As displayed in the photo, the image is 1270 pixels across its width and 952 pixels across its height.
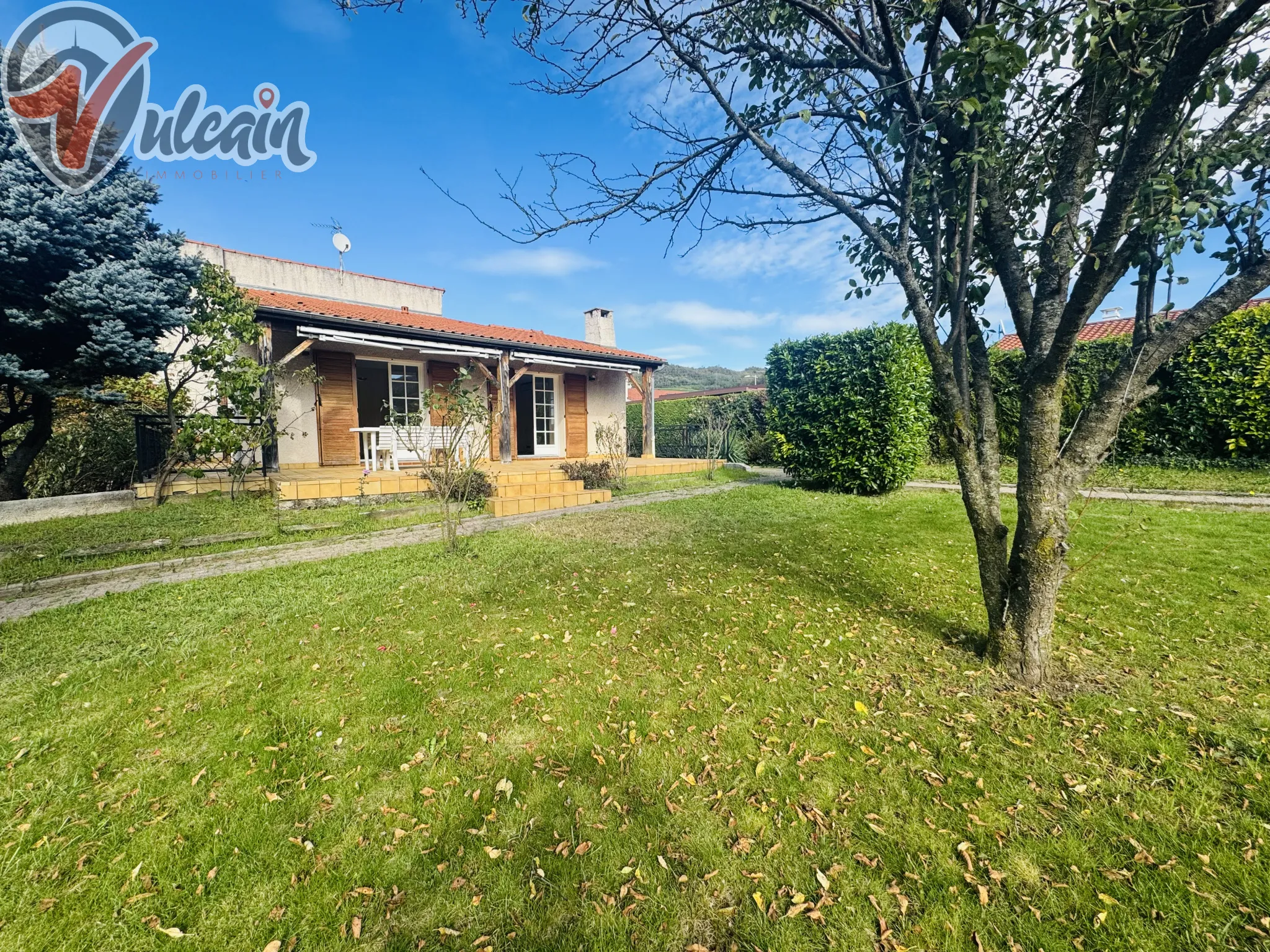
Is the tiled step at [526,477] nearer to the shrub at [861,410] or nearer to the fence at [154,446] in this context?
the fence at [154,446]

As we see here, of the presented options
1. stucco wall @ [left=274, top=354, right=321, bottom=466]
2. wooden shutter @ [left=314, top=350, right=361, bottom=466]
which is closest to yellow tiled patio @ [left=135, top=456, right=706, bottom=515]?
stucco wall @ [left=274, top=354, right=321, bottom=466]

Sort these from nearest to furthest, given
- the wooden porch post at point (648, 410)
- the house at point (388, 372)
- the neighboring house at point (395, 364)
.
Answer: the house at point (388, 372)
the neighboring house at point (395, 364)
the wooden porch post at point (648, 410)

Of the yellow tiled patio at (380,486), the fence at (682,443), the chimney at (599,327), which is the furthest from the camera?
the chimney at (599,327)

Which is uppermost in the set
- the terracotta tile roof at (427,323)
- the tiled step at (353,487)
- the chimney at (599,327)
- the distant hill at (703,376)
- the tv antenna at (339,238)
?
the distant hill at (703,376)

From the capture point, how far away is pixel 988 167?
250 centimetres

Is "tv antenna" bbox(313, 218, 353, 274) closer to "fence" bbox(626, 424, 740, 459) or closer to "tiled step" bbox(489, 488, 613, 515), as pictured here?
"fence" bbox(626, 424, 740, 459)

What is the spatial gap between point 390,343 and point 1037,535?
10.4 metres

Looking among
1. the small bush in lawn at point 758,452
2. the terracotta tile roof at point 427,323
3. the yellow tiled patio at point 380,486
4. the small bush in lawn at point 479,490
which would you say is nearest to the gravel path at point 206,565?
the small bush in lawn at point 479,490

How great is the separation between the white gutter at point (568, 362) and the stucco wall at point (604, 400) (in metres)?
0.52

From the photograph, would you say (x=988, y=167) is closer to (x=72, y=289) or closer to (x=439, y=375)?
(x=72, y=289)

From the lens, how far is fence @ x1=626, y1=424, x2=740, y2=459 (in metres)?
15.3

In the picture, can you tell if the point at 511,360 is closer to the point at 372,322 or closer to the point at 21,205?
the point at 372,322

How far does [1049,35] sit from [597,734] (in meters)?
4.27

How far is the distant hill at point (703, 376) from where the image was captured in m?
61.6
